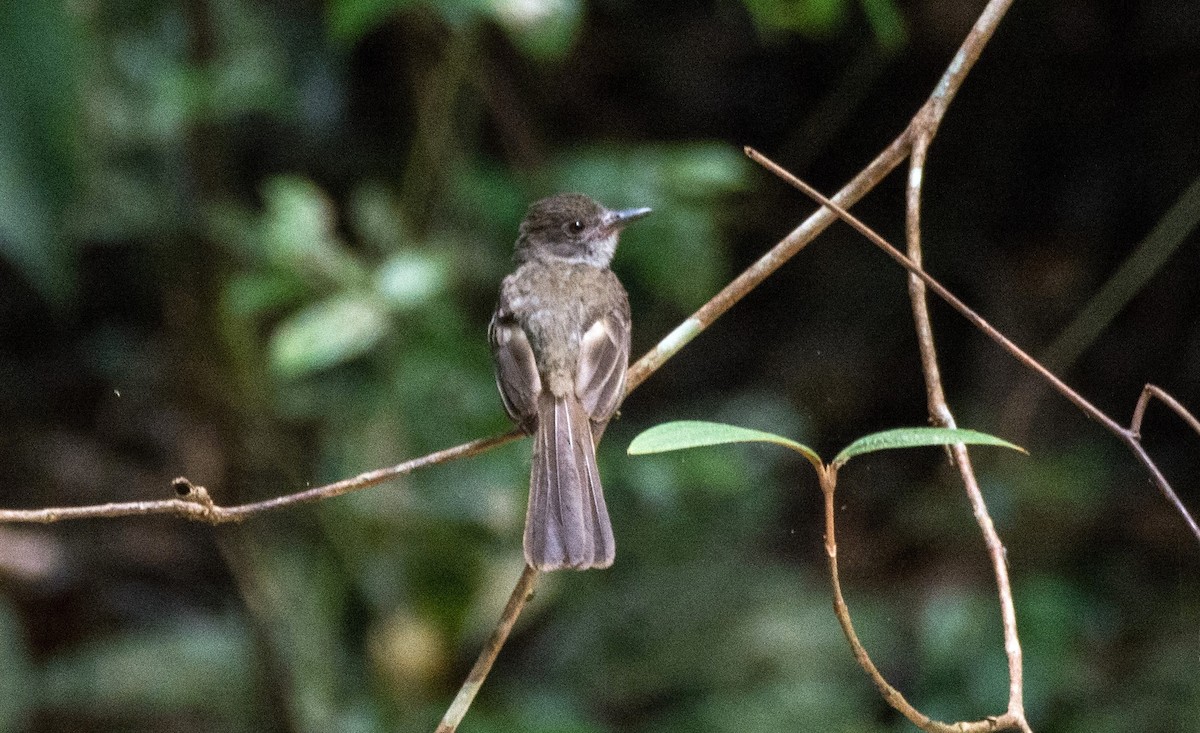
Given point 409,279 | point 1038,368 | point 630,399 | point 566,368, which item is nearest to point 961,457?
point 1038,368

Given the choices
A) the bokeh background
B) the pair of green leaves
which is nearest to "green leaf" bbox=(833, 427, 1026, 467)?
the pair of green leaves

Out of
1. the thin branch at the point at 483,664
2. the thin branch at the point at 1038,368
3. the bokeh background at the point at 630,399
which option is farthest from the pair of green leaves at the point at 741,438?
the bokeh background at the point at 630,399

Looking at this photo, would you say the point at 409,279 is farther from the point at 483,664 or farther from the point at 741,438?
the point at 741,438

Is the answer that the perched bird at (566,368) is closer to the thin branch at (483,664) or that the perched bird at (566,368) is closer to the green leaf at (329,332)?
the thin branch at (483,664)

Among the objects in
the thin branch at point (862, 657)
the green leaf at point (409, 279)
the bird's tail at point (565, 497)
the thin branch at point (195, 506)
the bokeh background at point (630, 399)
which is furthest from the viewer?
the bokeh background at point (630, 399)

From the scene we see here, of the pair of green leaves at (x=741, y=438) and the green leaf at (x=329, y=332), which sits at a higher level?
the green leaf at (x=329, y=332)

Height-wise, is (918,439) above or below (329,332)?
below

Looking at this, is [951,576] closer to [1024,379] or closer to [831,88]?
[1024,379]
